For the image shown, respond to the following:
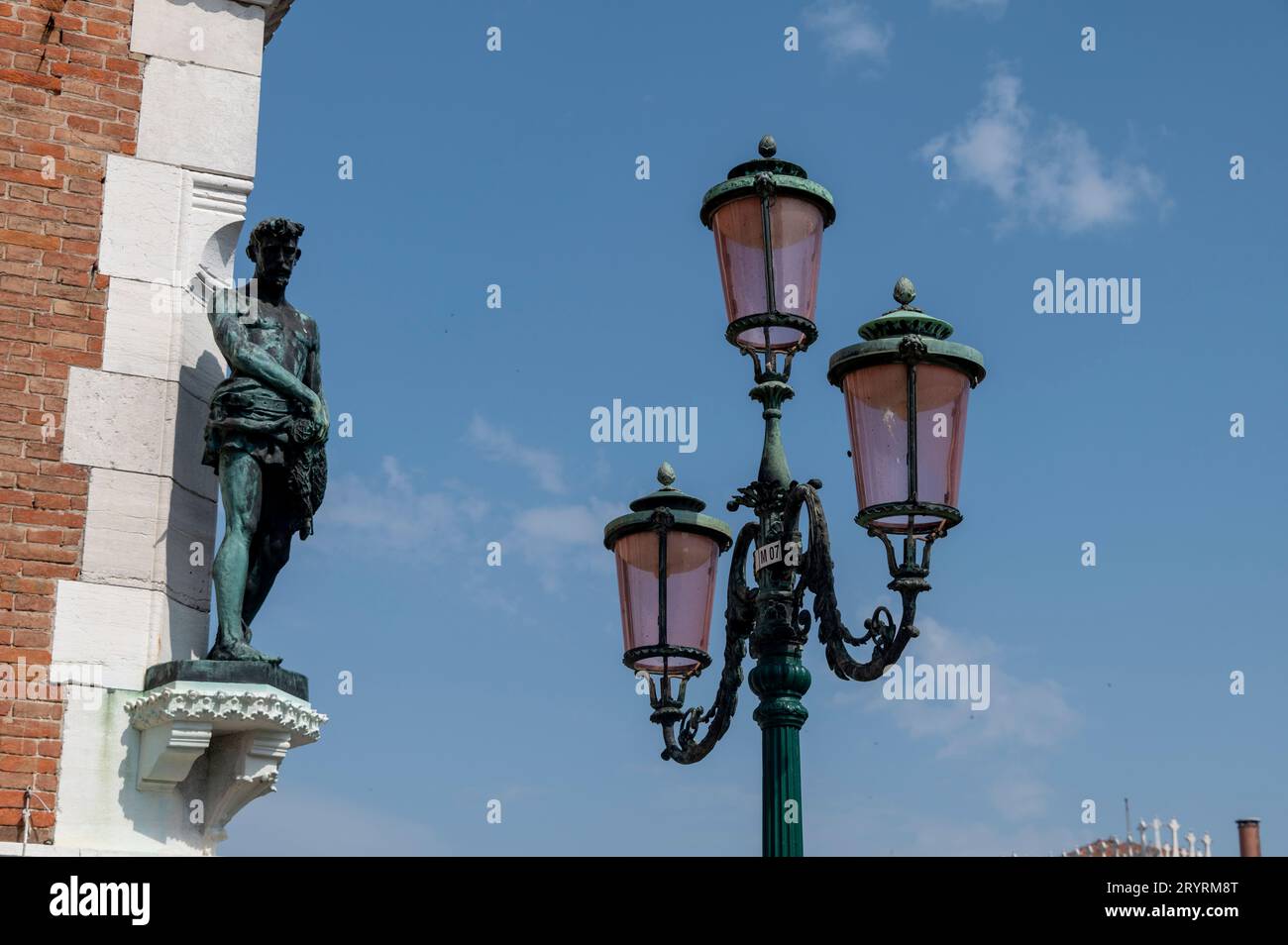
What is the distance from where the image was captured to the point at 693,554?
1103cm

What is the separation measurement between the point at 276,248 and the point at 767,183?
2.49 metres

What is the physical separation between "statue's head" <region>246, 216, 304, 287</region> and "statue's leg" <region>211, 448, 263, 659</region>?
976 mm

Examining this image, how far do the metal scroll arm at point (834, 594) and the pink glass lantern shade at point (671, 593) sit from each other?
1339 mm

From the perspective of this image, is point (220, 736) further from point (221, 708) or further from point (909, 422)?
point (909, 422)

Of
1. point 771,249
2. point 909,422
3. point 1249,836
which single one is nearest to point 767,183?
point 771,249

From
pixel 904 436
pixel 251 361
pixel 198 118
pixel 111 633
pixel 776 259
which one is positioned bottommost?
pixel 111 633

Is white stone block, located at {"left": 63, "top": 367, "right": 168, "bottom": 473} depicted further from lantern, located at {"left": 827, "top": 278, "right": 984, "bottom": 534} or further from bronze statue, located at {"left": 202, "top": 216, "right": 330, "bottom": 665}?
lantern, located at {"left": 827, "top": 278, "right": 984, "bottom": 534}

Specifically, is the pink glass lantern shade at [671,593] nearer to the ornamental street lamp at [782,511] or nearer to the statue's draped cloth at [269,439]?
the ornamental street lamp at [782,511]

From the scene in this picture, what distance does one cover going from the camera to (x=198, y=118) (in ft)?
32.7

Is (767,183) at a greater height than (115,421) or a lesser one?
greater

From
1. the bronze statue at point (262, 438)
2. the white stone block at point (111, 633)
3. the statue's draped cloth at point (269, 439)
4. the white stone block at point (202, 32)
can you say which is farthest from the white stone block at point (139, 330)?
the white stone block at point (202, 32)

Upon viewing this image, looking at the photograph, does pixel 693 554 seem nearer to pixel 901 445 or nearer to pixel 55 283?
pixel 901 445
